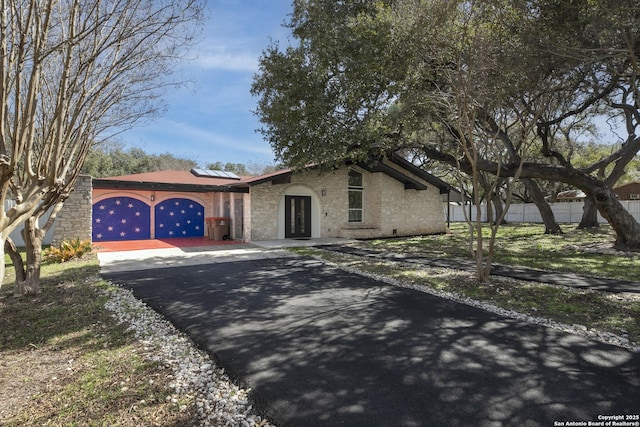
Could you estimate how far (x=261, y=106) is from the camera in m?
12.3

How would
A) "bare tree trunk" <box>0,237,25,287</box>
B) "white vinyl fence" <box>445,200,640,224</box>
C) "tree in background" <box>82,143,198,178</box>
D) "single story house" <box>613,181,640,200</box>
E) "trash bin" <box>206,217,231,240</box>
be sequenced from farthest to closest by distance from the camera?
"single story house" <box>613,181,640,200</box> < "tree in background" <box>82,143,198,178</box> < "white vinyl fence" <box>445,200,640,224</box> < "trash bin" <box>206,217,231,240</box> < "bare tree trunk" <box>0,237,25,287</box>

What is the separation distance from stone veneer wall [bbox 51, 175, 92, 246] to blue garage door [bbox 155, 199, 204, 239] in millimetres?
4076

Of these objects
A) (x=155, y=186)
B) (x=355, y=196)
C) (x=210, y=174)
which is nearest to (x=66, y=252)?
(x=155, y=186)

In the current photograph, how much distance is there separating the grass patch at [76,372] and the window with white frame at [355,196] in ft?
44.3

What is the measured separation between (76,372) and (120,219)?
13.8 m

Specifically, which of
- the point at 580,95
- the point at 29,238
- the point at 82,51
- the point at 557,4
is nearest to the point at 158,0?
the point at 82,51

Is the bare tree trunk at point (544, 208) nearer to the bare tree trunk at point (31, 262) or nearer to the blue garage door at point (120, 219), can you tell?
the blue garage door at point (120, 219)

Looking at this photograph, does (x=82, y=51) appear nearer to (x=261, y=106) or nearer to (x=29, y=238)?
(x=29, y=238)

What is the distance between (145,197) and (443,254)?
517 inches

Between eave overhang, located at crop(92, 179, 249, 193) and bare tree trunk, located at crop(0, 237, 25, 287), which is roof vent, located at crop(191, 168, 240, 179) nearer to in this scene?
eave overhang, located at crop(92, 179, 249, 193)

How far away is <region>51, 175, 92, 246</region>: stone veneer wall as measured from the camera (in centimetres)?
1207

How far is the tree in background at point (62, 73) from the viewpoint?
325 centimetres

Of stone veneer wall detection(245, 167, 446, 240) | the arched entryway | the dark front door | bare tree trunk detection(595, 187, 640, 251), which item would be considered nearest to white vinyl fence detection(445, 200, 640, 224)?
stone veneer wall detection(245, 167, 446, 240)

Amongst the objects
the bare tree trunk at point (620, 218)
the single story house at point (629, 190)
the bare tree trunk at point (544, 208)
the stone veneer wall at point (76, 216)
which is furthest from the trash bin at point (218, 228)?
the single story house at point (629, 190)
